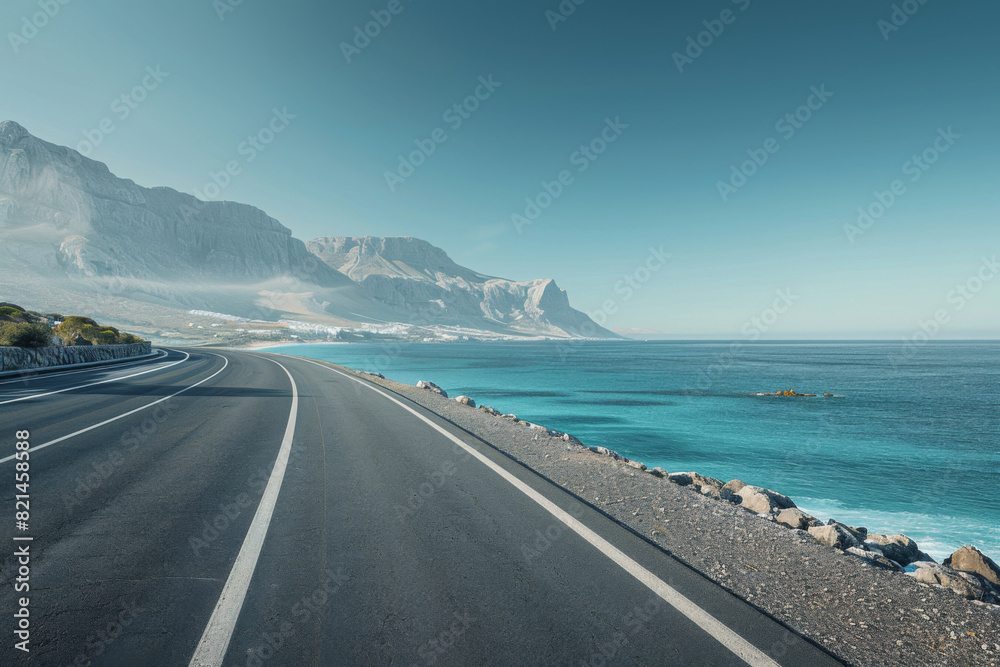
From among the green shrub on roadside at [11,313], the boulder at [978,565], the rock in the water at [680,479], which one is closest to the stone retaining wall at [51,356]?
the green shrub on roadside at [11,313]

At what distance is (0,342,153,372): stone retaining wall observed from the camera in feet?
58.5

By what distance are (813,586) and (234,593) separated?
4.71 meters

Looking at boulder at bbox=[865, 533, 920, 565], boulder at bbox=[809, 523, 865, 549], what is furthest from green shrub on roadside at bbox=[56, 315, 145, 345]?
boulder at bbox=[865, 533, 920, 565]

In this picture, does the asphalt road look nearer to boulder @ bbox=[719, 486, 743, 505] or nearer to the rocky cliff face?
boulder @ bbox=[719, 486, 743, 505]

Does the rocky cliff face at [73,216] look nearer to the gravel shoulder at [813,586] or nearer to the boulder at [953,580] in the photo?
the gravel shoulder at [813,586]

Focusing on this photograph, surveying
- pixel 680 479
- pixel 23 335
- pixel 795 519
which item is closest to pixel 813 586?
pixel 795 519

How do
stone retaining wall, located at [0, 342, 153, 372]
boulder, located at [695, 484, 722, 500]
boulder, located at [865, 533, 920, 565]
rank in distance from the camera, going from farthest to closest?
stone retaining wall, located at [0, 342, 153, 372] < boulder, located at [695, 484, 722, 500] < boulder, located at [865, 533, 920, 565]

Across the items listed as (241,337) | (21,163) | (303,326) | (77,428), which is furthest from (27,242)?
(77,428)

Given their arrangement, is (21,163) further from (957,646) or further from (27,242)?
(957,646)

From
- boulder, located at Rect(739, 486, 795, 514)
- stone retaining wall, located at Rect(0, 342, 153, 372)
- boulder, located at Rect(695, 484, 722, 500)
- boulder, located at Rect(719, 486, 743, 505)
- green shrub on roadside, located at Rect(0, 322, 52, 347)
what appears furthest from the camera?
green shrub on roadside, located at Rect(0, 322, 52, 347)

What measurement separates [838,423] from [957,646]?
28.9 m

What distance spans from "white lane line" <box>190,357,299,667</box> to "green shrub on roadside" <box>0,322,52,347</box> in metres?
24.8

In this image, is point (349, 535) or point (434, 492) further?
point (434, 492)

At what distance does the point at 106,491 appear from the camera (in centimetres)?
523
